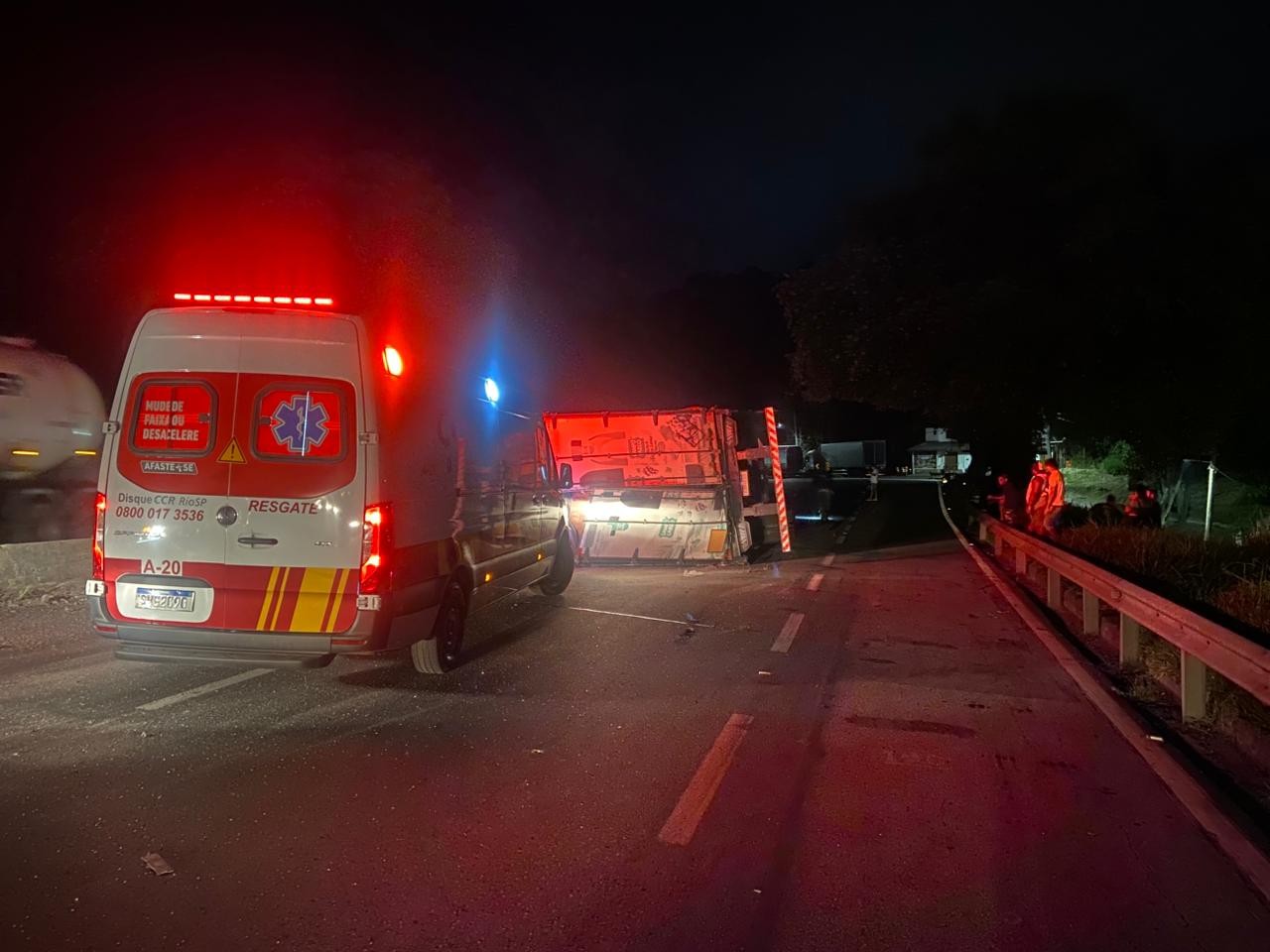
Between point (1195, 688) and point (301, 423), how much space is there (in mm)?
5880

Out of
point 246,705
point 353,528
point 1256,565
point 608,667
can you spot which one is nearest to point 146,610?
point 246,705

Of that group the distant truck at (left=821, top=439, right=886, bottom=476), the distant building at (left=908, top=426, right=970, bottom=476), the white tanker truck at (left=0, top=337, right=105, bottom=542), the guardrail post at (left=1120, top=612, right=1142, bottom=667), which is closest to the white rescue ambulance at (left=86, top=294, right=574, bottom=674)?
the guardrail post at (left=1120, top=612, right=1142, bottom=667)

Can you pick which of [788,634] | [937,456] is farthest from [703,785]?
[937,456]

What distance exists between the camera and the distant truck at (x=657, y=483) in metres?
14.1

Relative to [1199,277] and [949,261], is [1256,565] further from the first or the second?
[949,261]

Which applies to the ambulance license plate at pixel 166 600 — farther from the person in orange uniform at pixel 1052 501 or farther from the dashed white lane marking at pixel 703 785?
the person in orange uniform at pixel 1052 501

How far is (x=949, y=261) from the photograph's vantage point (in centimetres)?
1747

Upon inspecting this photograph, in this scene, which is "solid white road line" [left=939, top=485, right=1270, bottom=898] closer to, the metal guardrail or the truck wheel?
the metal guardrail

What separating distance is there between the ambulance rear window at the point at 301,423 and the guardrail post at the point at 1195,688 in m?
5.49

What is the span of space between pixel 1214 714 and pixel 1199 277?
10.2m

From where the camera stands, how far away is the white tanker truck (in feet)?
45.0

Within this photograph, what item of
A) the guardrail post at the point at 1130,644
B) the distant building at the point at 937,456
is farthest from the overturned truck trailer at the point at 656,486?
the distant building at the point at 937,456

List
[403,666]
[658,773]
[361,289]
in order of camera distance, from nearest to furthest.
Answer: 1. [658,773]
2. [403,666]
3. [361,289]

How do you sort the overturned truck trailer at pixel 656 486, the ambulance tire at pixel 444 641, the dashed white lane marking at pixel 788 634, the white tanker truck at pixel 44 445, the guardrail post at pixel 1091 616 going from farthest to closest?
the overturned truck trailer at pixel 656 486
the white tanker truck at pixel 44 445
the guardrail post at pixel 1091 616
the dashed white lane marking at pixel 788 634
the ambulance tire at pixel 444 641
